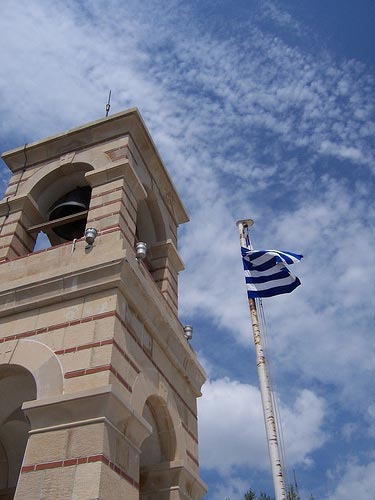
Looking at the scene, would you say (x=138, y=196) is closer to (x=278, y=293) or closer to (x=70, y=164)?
(x=70, y=164)

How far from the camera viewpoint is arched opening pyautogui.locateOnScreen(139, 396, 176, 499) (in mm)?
9609

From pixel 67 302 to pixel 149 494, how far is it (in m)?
3.76

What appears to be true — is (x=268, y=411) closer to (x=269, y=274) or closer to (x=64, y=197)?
(x=269, y=274)

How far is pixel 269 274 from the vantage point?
1313 centimetres

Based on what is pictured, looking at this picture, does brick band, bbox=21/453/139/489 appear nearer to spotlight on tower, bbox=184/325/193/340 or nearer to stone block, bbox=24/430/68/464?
stone block, bbox=24/430/68/464

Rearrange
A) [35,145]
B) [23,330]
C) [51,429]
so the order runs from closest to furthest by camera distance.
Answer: [51,429]
[23,330]
[35,145]

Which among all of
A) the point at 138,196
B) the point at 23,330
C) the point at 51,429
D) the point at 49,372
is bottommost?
the point at 51,429

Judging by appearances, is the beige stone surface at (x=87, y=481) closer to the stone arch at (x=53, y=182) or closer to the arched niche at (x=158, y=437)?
the arched niche at (x=158, y=437)

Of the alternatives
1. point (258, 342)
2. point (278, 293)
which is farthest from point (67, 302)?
point (278, 293)

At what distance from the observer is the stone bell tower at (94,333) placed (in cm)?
750

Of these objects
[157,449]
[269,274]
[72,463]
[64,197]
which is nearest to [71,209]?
[64,197]

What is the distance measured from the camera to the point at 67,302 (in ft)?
30.1

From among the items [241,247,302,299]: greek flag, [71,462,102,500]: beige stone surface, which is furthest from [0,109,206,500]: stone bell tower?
[241,247,302,299]: greek flag

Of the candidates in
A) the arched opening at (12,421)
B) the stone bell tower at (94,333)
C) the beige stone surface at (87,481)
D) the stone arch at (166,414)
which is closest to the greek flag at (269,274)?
the stone bell tower at (94,333)
